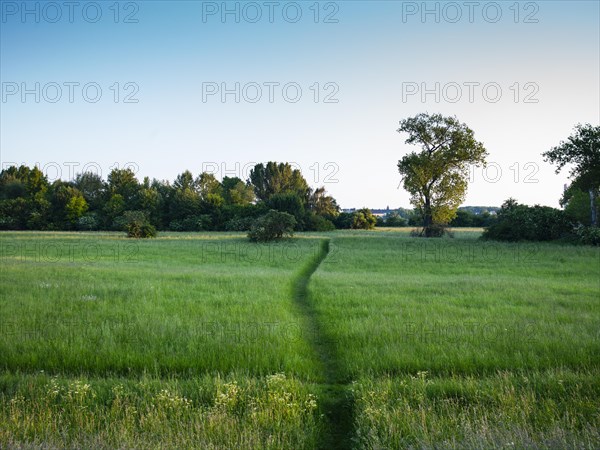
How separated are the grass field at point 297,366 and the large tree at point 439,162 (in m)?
33.7

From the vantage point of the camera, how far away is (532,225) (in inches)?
1678

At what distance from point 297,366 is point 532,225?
141 feet

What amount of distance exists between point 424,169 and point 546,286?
33.8m

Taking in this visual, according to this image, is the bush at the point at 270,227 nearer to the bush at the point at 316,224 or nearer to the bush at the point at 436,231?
the bush at the point at 436,231

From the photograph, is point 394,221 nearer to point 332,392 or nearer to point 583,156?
point 583,156

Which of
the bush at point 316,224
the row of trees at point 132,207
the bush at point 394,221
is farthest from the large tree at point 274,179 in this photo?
the bush at point 316,224

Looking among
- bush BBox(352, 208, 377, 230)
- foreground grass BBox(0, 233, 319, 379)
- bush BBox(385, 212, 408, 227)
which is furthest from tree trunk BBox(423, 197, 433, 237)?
bush BBox(385, 212, 408, 227)

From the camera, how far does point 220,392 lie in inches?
246

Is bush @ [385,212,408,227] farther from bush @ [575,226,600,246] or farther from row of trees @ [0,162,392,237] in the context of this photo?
bush @ [575,226,600,246]

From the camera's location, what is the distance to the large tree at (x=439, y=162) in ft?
159

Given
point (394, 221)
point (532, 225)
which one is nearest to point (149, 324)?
point (532, 225)

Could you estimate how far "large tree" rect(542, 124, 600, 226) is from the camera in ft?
120

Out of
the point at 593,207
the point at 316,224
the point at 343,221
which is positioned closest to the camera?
the point at 593,207

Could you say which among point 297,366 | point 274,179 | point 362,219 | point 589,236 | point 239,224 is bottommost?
point 297,366
